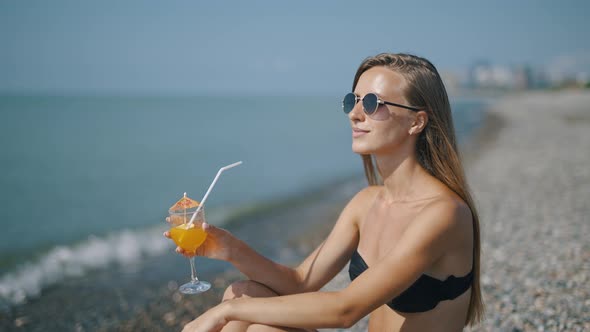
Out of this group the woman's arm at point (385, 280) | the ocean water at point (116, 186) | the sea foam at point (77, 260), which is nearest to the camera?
the woman's arm at point (385, 280)

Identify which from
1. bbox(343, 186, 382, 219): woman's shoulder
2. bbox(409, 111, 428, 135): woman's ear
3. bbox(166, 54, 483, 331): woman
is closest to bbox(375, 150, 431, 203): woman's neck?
bbox(166, 54, 483, 331): woman

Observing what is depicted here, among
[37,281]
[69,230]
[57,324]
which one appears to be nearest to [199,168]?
[69,230]

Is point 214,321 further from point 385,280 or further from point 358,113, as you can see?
point 358,113

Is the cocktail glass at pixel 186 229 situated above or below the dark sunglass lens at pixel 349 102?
below

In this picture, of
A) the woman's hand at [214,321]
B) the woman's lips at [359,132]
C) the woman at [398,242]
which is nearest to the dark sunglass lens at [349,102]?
the woman at [398,242]

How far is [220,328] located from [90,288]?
19.4 feet

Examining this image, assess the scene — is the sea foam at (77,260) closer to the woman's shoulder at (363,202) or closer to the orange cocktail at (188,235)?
the orange cocktail at (188,235)

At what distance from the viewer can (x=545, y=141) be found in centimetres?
2205

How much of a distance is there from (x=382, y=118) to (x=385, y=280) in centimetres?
87

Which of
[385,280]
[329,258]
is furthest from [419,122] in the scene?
[329,258]

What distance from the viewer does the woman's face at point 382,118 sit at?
8.25 feet

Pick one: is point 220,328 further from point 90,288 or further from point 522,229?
point 522,229

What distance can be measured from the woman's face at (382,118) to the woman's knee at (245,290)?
1029 mm

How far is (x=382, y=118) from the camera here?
8.32 feet
